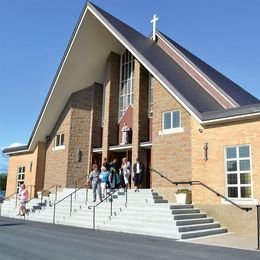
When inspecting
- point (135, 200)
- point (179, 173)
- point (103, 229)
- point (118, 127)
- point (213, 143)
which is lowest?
point (103, 229)

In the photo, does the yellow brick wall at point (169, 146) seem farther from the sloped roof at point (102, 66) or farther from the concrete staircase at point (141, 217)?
the concrete staircase at point (141, 217)

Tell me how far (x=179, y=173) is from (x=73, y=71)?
354 inches

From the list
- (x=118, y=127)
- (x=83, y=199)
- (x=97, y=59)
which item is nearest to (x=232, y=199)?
(x=83, y=199)

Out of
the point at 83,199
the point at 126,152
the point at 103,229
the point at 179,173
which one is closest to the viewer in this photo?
the point at 103,229

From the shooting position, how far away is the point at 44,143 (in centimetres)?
2367

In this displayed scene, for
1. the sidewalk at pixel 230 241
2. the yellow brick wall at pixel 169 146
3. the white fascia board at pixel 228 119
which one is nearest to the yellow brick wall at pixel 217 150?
the white fascia board at pixel 228 119

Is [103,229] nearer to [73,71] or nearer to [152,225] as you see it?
[152,225]

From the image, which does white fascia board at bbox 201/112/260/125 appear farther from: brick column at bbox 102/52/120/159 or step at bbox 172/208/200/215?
brick column at bbox 102/52/120/159

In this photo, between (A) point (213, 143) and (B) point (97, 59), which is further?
(B) point (97, 59)

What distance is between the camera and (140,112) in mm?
18922

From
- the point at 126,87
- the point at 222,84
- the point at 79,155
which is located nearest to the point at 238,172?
the point at 222,84

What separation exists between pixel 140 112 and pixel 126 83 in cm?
293

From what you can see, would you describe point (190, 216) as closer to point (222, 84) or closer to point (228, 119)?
point (228, 119)

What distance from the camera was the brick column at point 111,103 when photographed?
2050cm
